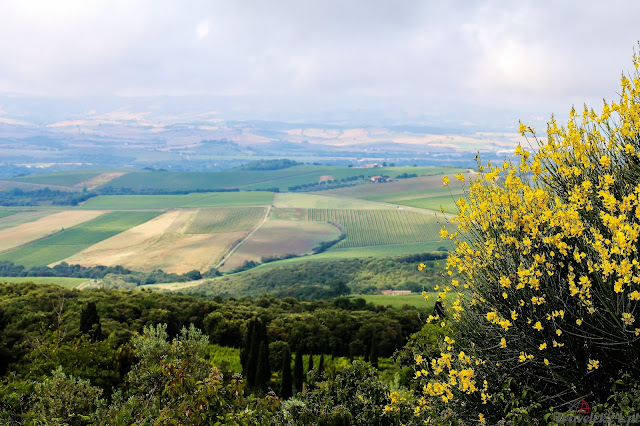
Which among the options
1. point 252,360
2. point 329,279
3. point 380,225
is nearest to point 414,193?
point 380,225

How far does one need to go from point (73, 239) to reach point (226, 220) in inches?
1651

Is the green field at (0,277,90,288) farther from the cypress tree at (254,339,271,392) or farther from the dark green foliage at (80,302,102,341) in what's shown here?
the cypress tree at (254,339,271,392)

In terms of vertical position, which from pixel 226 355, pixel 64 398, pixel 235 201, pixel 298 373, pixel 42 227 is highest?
pixel 64 398

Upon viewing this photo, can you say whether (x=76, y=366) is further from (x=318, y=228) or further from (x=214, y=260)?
(x=318, y=228)

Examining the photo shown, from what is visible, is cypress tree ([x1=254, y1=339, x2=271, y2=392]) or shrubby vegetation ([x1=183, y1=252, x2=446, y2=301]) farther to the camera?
shrubby vegetation ([x1=183, y1=252, x2=446, y2=301])

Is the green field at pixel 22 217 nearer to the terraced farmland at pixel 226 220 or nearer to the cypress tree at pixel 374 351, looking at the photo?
the terraced farmland at pixel 226 220

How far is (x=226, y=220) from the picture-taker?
15600cm

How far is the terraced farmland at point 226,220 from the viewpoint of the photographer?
14750 centimetres

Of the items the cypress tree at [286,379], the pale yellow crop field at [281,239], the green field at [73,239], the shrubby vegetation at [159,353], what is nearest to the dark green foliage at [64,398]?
the shrubby vegetation at [159,353]

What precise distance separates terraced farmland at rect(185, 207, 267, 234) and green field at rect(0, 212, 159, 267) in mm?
19755

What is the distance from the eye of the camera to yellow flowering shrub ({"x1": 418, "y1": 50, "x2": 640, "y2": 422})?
7.90 meters

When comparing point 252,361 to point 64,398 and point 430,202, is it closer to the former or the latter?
point 64,398

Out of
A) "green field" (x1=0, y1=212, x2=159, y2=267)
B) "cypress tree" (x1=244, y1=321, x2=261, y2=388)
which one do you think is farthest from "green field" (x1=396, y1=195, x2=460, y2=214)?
"cypress tree" (x1=244, y1=321, x2=261, y2=388)

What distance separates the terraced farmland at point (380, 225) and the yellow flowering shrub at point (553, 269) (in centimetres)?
12043
